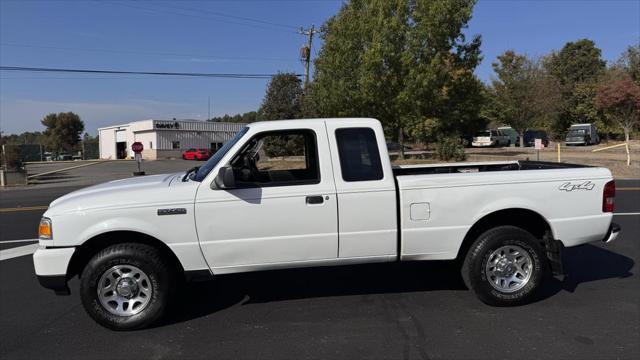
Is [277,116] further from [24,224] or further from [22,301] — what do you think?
[22,301]

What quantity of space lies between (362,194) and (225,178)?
4.14 feet

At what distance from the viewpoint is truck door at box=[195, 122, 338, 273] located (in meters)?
4.41

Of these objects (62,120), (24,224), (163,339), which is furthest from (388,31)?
(62,120)

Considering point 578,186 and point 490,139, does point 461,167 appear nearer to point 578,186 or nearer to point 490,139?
point 578,186

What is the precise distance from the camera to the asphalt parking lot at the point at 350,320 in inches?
156

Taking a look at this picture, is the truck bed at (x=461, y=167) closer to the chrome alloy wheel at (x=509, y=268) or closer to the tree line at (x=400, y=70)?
the chrome alloy wheel at (x=509, y=268)

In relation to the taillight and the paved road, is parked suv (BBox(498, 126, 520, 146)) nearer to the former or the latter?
the paved road

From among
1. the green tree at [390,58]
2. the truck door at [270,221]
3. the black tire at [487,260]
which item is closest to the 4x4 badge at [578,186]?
the black tire at [487,260]

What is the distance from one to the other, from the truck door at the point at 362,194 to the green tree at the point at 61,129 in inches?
3798

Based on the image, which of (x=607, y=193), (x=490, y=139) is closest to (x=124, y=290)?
(x=607, y=193)

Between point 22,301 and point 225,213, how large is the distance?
2828 millimetres

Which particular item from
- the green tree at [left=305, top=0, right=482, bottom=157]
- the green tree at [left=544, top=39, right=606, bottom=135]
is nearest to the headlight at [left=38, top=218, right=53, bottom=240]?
the green tree at [left=305, top=0, right=482, bottom=157]

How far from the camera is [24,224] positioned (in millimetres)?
10852

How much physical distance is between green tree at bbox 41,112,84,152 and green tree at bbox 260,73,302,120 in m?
66.0
